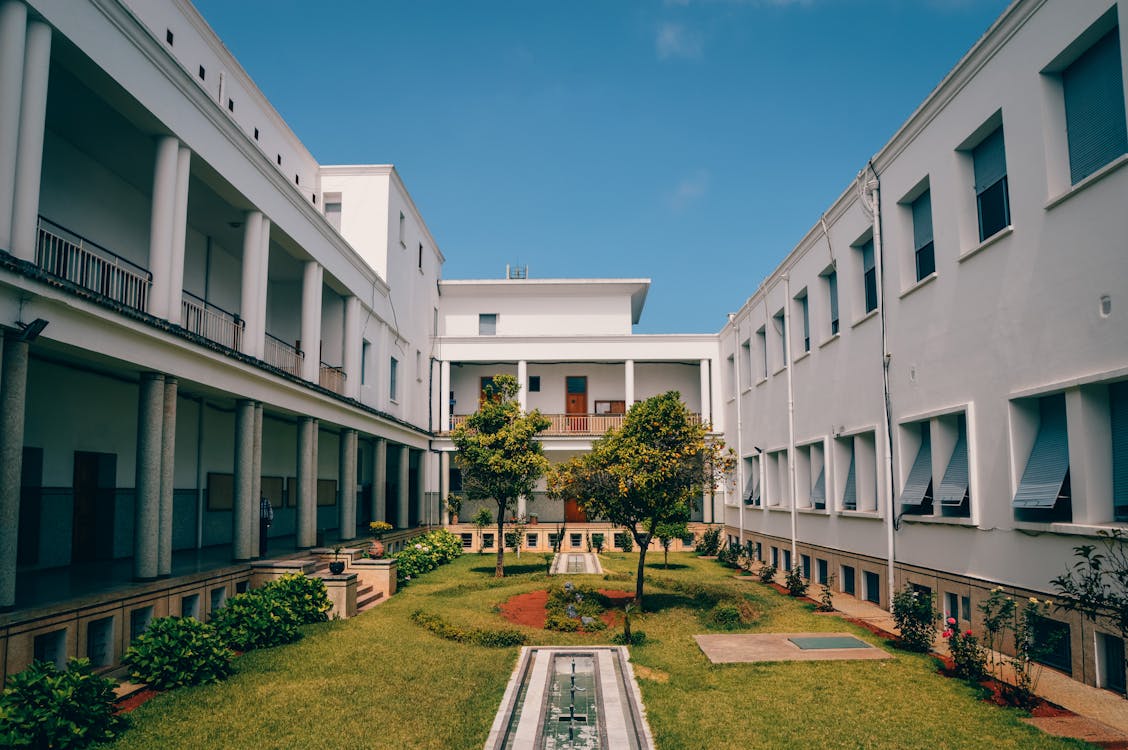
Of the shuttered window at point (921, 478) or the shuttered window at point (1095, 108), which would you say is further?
A: the shuttered window at point (921, 478)

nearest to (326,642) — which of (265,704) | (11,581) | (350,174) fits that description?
(265,704)

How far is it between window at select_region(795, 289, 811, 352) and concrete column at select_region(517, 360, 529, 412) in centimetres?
1298

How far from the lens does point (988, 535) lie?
35.8ft

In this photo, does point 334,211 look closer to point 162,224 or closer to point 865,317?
point 162,224

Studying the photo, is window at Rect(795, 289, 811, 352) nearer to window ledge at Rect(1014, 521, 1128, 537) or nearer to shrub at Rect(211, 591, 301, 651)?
window ledge at Rect(1014, 521, 1128, 537)

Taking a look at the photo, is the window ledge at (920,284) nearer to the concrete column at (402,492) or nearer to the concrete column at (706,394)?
the concrete column at (706,394)

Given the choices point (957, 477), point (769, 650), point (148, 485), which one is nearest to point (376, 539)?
point (148, 485)

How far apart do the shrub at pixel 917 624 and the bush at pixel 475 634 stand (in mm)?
5692

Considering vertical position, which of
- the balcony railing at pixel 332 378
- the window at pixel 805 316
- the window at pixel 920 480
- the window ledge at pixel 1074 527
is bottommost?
the window ledge at pixel 1074 527

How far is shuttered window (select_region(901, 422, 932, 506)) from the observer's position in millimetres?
13070

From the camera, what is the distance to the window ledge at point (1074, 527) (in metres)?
8.46

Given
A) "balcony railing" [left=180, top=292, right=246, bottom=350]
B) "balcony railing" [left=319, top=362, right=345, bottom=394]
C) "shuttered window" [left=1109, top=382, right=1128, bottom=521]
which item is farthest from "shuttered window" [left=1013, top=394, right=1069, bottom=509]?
"balcony railing" [left=319, top=362, right=345, bottom=394]

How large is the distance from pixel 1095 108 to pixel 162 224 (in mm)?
12704

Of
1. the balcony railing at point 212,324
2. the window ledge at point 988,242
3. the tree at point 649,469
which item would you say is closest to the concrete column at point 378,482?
the balcony railing at point 212,324
